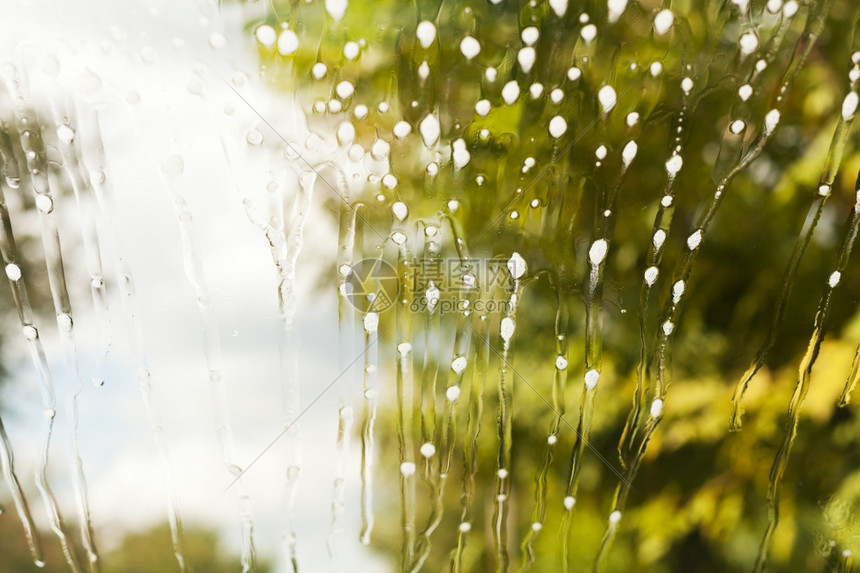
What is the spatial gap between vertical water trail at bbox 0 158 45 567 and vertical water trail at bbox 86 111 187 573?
0.07 m

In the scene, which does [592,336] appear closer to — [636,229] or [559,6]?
[636,229]

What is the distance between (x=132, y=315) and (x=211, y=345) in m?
0.07

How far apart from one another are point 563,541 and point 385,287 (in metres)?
0.30

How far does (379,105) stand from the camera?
0.46 m

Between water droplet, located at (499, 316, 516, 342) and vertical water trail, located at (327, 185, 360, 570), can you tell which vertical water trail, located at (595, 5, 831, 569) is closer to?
water droplet, located at (499, 316, 516, 342)

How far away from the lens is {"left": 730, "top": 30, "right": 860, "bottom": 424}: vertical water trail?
48cm

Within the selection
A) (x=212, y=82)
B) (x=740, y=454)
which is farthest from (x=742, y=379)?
(x=212, y=82)

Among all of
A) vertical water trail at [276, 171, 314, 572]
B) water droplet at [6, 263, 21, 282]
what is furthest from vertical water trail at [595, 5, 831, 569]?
water droplet at [6, 263, 21, 282]

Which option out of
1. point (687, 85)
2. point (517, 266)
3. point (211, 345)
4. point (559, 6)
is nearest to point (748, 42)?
point (687, 85)

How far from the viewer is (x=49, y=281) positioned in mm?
478

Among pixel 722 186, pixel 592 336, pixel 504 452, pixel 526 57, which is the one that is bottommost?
pixel 504 452

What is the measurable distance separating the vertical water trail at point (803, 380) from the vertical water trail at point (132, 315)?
56cm

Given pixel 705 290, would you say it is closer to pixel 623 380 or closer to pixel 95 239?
pixel 623 380

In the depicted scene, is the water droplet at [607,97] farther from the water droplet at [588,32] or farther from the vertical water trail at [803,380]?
the vertical water trail at [803,380]
